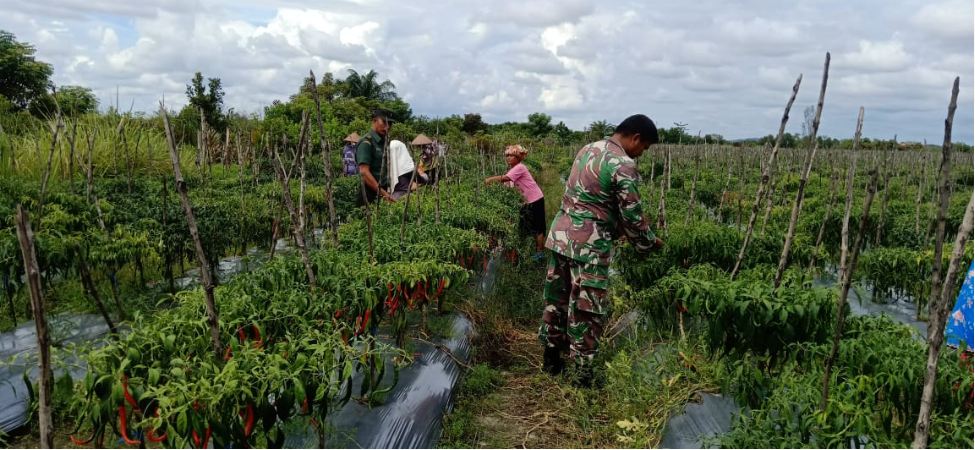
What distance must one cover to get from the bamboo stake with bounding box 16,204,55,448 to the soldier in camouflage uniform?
110 inches

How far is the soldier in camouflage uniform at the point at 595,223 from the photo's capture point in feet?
12.4

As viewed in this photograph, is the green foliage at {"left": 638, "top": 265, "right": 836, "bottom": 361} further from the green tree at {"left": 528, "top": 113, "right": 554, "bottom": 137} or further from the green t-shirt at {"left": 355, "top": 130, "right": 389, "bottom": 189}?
the green tree at {"left": 528, "top": 113, "right": 554, "bottom": 137}

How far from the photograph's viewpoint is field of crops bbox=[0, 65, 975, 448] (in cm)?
218

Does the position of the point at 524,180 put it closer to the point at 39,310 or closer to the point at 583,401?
the point at 583,401

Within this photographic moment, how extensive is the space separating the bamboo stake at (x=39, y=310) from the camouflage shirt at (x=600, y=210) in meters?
2.81

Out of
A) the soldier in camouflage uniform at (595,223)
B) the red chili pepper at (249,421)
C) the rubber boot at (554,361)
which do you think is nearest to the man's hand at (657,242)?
the soldier in camouflage uniform at (595,223)

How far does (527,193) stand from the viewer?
7.21 meters

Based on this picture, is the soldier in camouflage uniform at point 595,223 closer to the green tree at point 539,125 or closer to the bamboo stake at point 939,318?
the bamboo stake at point 939,318

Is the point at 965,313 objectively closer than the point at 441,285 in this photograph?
Yes

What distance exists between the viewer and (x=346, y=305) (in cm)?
321

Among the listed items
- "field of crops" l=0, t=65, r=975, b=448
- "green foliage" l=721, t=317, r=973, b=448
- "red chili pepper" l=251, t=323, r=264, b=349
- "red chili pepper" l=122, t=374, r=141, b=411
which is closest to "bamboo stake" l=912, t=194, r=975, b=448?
"field of crops" l=0, t=65, r=975, b=448

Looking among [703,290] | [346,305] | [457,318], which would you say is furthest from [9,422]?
[703,290]

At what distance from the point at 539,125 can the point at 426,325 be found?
44233mm

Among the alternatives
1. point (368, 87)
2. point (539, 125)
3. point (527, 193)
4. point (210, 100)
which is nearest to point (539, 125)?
point (539, 125)
